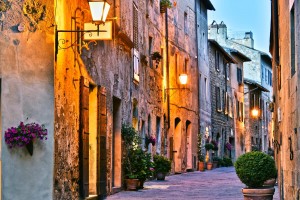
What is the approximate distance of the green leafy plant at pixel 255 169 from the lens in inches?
505

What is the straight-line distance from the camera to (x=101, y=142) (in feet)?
53.4

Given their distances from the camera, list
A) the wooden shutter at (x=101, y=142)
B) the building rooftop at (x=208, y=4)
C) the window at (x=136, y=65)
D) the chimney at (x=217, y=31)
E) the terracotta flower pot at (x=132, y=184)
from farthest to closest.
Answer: the chimney at (x=217, y=31), the building rooftop at (x=208, y=4), the window at (x=136, y=65), the terracotta flower pot at (x=132, y=184), the wooden shutter at (x=101, y=142)

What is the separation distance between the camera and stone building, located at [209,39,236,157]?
4109 centimetres

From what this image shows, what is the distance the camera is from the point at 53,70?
38.5 feet

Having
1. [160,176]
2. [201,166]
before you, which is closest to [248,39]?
A: [201,166]

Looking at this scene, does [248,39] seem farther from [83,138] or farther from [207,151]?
[83,138]

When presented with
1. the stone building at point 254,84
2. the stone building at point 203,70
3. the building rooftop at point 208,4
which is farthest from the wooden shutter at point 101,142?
the stone building at point 254,84

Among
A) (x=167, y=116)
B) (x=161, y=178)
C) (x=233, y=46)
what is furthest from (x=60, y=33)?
(x=233, y=46)

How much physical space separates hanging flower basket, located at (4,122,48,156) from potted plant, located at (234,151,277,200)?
3846 mm

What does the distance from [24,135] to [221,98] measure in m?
33.2

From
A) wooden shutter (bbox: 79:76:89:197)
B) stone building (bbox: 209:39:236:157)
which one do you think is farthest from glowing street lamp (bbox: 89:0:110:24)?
stone building (bbox: 209:39:236:157)

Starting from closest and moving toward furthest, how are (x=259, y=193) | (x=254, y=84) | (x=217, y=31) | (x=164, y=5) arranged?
1. (x=259, y=193)
2. (x=164, y=5)
3. (x=254, y=84)
4. (x=217, y=31)

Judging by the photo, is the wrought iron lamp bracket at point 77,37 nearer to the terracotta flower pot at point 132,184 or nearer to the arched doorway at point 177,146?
the terracotta flower pot at point 132,184

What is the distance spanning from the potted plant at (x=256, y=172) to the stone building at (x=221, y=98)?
26.5m
